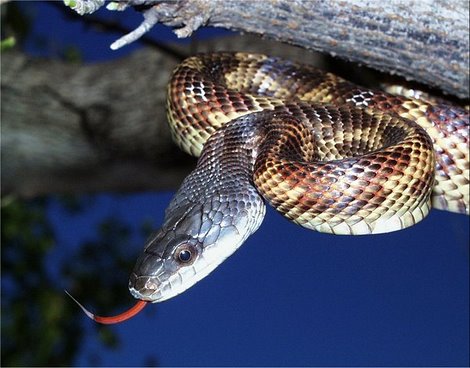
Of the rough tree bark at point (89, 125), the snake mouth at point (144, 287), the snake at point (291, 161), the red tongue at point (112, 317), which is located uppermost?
the snake at point (291, 161)

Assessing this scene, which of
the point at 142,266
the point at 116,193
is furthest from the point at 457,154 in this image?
the point at 116,193

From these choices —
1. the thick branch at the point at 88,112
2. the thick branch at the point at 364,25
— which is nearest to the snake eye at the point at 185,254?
the thick branch at the point at 364,25

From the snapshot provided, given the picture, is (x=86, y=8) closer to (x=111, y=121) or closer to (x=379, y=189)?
(x=379, y=189)

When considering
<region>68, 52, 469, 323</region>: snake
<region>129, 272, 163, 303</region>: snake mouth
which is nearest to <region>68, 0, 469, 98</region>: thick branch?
<region>68, 52, 469, 323</region>: snake

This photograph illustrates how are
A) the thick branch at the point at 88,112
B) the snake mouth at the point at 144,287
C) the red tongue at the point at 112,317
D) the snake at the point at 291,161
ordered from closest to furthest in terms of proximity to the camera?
the snake at the point at 291,161
the red tongue at the point at 112,317
the snake mouth at the point at 144,287
the thick branch at the point at 88,112

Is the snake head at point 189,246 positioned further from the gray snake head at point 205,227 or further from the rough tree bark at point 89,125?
the rough tree bark at point 89,125

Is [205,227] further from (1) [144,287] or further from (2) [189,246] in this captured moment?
(1) [144,287]

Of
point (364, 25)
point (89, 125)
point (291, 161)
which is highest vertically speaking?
point (364, 25)

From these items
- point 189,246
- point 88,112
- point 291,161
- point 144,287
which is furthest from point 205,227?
point 88,112
